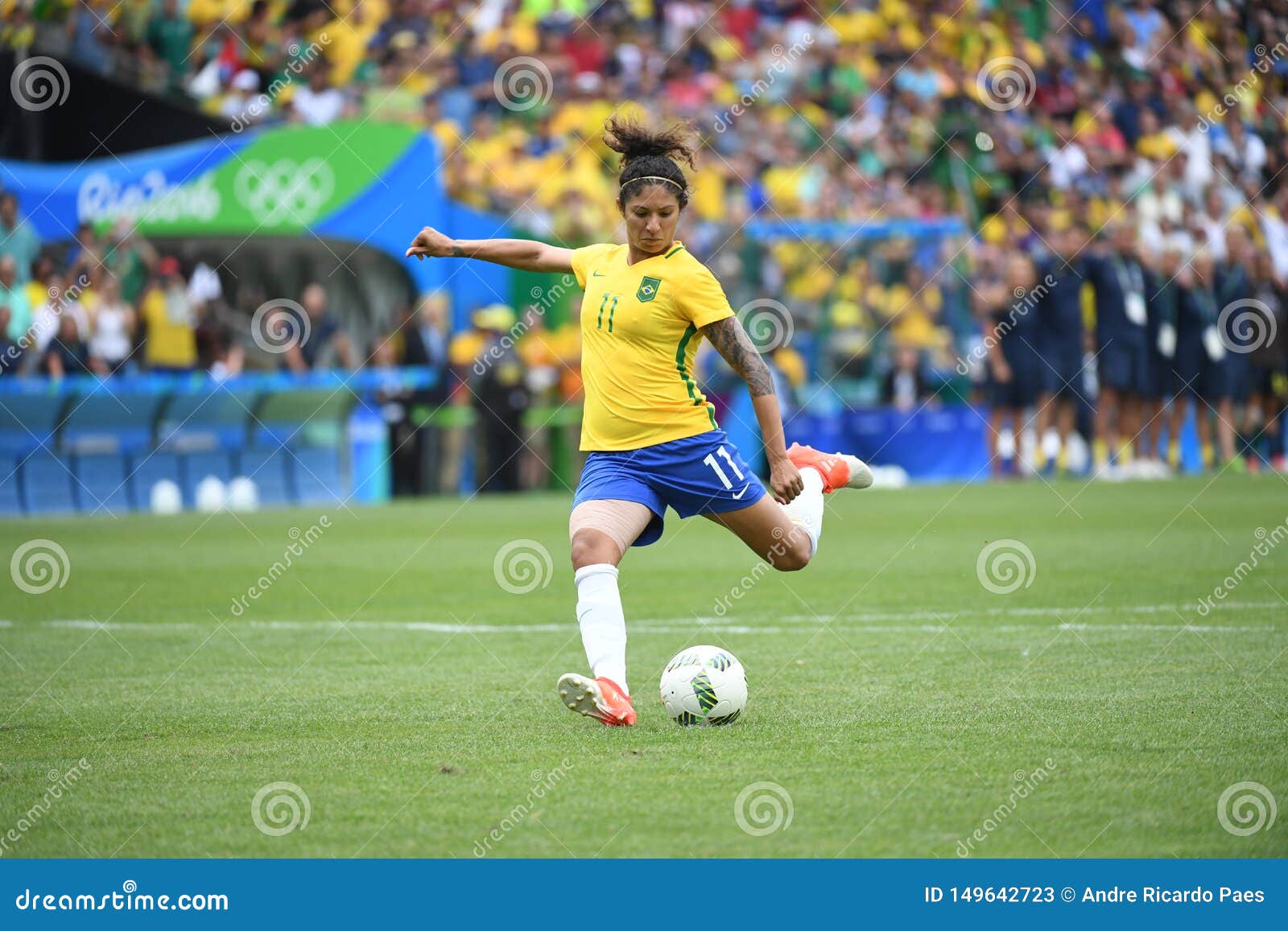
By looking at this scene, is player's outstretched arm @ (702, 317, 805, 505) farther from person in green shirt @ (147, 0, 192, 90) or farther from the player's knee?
person in green shirt @ (147, 0, 192, 90)

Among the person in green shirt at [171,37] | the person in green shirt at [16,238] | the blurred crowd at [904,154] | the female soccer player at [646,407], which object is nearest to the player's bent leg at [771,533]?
the female soccer player at [646,407]

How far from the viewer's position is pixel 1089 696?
22.1ft

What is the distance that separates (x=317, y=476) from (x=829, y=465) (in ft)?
45.5

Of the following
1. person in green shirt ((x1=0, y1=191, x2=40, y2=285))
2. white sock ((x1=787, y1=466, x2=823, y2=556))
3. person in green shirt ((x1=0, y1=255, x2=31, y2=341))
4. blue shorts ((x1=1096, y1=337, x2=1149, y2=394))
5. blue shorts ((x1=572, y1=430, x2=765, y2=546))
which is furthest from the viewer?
blue shorts ((x1=1096, y1=337, x2=1149, y2=394))

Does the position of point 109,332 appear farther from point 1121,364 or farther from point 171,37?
point 1121,364

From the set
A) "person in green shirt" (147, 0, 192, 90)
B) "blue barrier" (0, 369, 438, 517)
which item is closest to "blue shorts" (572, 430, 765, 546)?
"blue barrier" (0, 369, 438, 517)

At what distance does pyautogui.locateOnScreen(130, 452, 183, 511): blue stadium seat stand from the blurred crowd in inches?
81.7

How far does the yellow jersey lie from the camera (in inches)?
251

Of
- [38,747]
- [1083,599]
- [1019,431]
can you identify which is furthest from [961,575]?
[1019,431]

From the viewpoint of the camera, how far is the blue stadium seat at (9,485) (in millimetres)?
19109

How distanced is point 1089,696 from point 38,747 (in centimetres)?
401

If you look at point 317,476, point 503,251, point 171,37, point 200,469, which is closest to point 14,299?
point 200,469

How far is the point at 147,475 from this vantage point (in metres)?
20.0

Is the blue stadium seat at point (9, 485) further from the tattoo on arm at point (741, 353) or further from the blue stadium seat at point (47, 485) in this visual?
the tattoo on arm at point (741, 353)
